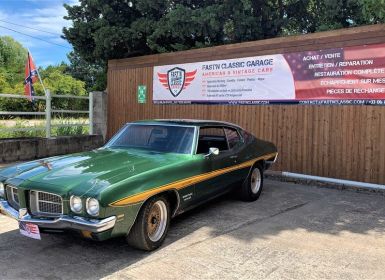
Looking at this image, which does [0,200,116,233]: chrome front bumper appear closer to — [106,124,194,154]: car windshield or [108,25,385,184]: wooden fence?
[106,124,194,154]: car windshield

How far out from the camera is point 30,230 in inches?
167

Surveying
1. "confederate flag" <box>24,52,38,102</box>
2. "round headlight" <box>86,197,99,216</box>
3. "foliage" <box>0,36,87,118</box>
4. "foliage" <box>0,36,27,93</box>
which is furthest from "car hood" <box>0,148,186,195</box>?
"foliage" <box>0,36,27,93</box>

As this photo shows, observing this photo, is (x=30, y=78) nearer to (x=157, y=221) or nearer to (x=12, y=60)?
(x=157, y=221)

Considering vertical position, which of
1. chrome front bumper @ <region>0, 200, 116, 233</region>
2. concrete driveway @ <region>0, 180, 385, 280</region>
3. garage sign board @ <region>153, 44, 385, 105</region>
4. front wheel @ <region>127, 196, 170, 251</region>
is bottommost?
concrete driveway @ <region>0, 180, 385, 280</region>

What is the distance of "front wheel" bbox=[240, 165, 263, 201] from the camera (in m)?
6.95

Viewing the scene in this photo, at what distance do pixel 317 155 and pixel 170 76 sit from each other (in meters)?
4.76

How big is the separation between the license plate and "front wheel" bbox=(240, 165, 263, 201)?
11.9 feet

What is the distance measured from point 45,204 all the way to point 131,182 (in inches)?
35.8

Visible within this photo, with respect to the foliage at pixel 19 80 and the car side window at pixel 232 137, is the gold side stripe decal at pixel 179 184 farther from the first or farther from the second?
the foliage at pixel 19 80

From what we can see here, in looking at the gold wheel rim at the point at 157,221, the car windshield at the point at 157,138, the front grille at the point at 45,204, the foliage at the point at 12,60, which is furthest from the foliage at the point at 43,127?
the foliage at the point at 12,60

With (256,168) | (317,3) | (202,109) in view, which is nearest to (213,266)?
(256,168)

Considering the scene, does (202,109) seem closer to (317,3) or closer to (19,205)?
(317,3)

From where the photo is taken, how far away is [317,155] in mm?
9023

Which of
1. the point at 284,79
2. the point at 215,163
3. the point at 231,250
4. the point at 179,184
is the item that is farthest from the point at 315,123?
the point at 231,250
